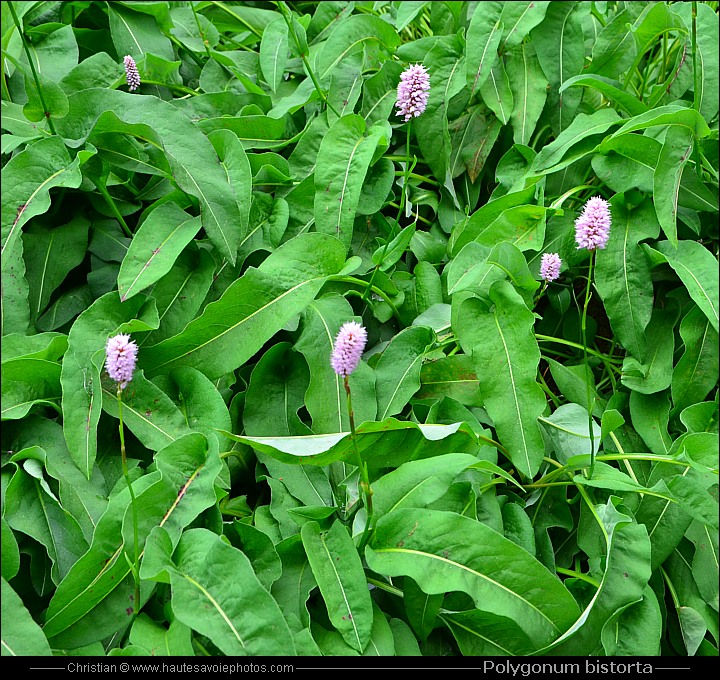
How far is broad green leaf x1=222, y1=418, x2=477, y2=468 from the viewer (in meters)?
1.01

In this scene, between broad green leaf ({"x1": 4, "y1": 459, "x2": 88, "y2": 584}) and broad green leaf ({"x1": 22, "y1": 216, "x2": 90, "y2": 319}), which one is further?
Answer: broad green leaf ({"x1": 22, "y1": 216, "x2": 90, "y2": 319})

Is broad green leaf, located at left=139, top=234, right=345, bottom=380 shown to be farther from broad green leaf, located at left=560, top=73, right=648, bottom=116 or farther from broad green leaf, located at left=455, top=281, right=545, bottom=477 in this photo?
broad green leaf, located at left=560, top=73, right=648, bottom=116

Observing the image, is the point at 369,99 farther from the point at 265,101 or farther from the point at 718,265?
the point at 718,265

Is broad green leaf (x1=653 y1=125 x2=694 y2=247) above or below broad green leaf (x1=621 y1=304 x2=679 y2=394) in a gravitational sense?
above

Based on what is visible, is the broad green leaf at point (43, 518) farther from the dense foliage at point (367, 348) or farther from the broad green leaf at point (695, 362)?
the broad green leaf at point (695, 362)

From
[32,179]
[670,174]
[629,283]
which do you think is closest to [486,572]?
[629,283]

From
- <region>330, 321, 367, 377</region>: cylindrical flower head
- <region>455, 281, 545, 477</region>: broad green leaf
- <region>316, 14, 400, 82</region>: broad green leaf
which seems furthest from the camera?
<region>316, 14, 400, 82</region>: broad green leaf

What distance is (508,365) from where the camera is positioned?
44.0 inches

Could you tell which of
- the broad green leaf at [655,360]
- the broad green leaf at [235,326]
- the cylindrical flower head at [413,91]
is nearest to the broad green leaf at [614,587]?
the broad green leaf at [655,360]

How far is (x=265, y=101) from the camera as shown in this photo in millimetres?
1569

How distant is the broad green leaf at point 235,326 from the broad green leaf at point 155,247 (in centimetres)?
11

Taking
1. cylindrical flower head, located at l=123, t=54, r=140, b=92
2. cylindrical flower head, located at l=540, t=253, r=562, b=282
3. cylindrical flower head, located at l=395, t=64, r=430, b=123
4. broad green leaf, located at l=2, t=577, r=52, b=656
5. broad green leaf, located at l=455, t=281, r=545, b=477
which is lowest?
broad green leaf, located at l=2, t=577, r=52, b=656

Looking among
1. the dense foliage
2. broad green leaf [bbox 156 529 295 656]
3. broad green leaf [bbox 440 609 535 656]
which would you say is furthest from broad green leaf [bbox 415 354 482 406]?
broad green leaf [bbox 156 529 295 656]

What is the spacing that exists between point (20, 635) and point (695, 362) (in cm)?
106
